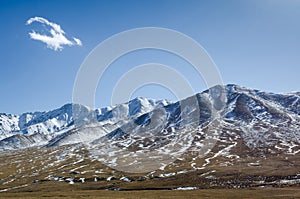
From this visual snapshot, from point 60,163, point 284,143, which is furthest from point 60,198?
point 284,143

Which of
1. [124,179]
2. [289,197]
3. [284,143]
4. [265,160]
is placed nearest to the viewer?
[289,197]

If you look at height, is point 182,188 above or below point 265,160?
below

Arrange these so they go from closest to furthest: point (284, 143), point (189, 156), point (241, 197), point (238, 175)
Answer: point (241, 197) < point (238, 175) < point (189, 156) < point (284, 143)

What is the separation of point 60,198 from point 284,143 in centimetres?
14169

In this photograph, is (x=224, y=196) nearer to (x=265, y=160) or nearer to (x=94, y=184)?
(x=94, y=184)

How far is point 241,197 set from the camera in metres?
80.6

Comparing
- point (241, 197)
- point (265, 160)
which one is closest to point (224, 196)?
point (241, 197)

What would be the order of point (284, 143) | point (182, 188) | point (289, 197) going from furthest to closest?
1. point (284, 143)
2. point (182, 188)
3. point (289, 197)

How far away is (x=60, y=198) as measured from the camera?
282ft

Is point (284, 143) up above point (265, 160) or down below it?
above

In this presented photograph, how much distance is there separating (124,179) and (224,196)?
56.3m

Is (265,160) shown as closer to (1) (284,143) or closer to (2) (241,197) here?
(1) (284,143)

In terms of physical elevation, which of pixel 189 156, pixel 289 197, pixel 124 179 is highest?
pixel 189 156

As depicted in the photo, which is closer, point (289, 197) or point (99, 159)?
point (289, 197)
